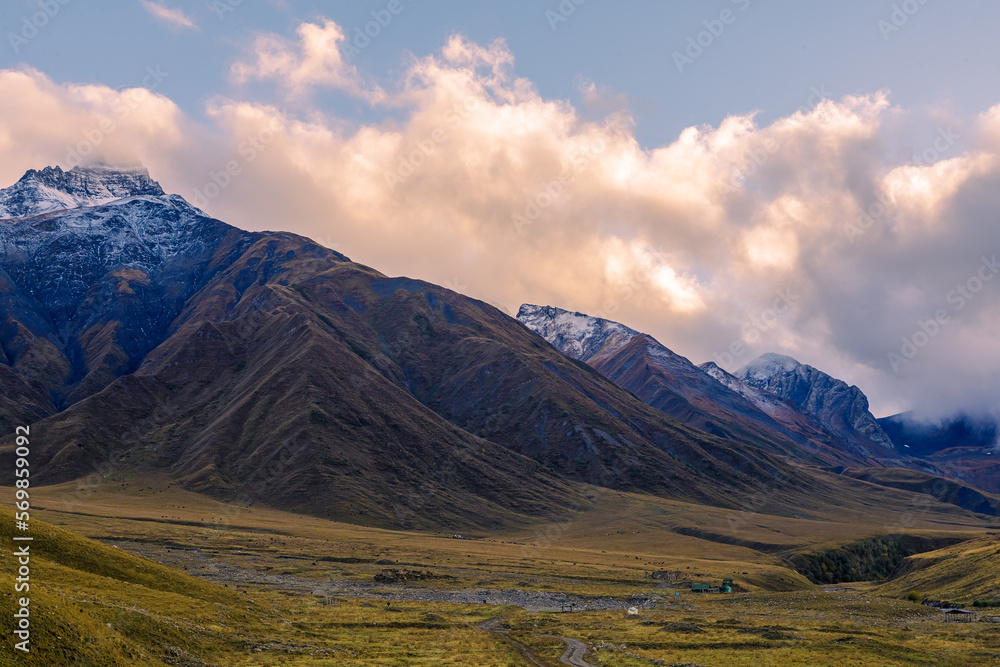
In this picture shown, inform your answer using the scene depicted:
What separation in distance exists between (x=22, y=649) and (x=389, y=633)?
1442 inches

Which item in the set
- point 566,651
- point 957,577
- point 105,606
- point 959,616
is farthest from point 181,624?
point 957,577

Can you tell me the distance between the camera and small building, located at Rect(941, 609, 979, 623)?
3312 inches

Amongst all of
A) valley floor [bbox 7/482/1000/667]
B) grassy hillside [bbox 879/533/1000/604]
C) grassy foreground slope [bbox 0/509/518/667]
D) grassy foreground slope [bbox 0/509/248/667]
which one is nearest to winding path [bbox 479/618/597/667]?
valley floor [bbox 7/482/1000/667]

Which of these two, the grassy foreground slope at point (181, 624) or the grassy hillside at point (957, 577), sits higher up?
the grassy hillside at point (957, 577)

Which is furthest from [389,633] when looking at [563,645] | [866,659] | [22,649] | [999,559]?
[999,559]

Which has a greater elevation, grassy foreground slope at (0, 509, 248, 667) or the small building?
the small building

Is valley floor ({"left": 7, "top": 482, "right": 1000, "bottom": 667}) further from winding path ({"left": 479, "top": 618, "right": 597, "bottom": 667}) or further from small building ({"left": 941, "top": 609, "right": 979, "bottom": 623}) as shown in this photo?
small building ({"left": 941, "top": 609, "right": 979, "bottom": 623})

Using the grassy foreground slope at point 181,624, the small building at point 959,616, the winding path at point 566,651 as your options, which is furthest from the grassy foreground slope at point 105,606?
the small building at point 959,616

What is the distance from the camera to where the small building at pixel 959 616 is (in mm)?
84125

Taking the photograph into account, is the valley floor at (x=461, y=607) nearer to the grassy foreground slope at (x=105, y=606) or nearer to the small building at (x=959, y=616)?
the grassy foreground slope at (x=105, y=606)

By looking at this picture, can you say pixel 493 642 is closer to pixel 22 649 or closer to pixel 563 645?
pixel 563 645

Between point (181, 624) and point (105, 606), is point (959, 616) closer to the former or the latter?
point (181, 624)

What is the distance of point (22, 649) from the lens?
37.9 m

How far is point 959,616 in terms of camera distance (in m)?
86.9
